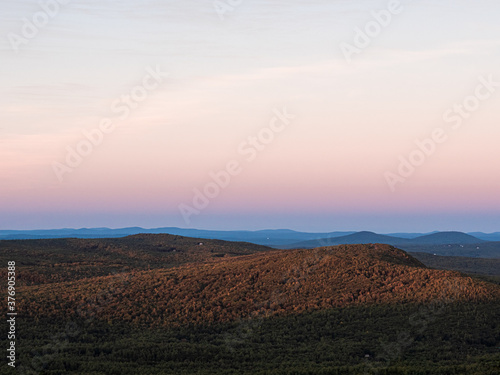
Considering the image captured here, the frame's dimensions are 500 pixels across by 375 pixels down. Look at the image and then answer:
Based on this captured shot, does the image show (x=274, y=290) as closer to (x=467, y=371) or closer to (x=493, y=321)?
(x=493, y=321)

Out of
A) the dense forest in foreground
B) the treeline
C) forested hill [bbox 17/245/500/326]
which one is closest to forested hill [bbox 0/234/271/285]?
the dense forest in foreground

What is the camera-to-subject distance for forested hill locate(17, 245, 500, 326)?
3009 centimetres

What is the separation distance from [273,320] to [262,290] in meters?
4.46

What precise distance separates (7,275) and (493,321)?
3767 cm

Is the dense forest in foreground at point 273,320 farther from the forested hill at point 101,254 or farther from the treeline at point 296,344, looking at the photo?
the forested hill at point 101,254

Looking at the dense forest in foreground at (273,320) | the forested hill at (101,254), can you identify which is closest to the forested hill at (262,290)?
the dense forest in foreground at (273,320)

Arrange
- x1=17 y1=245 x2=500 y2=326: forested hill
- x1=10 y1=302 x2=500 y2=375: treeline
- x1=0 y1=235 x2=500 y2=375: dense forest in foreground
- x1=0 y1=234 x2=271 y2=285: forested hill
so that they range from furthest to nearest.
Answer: x1=0 y1=234 x2=271 y2=285: forested hill → x1=17 y1=245 x2=500 y2=326: forested hill → x1=0 y1=235 x2=500 y2=375: dense forest in foreground → x1=10 y1=302 x2=500 y2=375: treeline

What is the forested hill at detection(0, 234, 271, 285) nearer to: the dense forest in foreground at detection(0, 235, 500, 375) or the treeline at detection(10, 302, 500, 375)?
the dense forest in foreground at detection(0, 235, 500, 375)

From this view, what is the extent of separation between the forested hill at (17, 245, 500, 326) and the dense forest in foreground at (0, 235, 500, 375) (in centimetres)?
9

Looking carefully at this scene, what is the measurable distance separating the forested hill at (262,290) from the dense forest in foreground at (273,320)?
0.09m

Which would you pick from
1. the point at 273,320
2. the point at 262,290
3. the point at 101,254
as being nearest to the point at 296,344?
the point at 273,320

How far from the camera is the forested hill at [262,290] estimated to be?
1185 inches

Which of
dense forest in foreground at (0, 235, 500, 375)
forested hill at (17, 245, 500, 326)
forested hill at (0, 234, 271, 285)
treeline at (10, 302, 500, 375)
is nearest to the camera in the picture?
treeline at (10, 302, 500, 375)

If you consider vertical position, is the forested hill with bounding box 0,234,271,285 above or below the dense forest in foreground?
above
